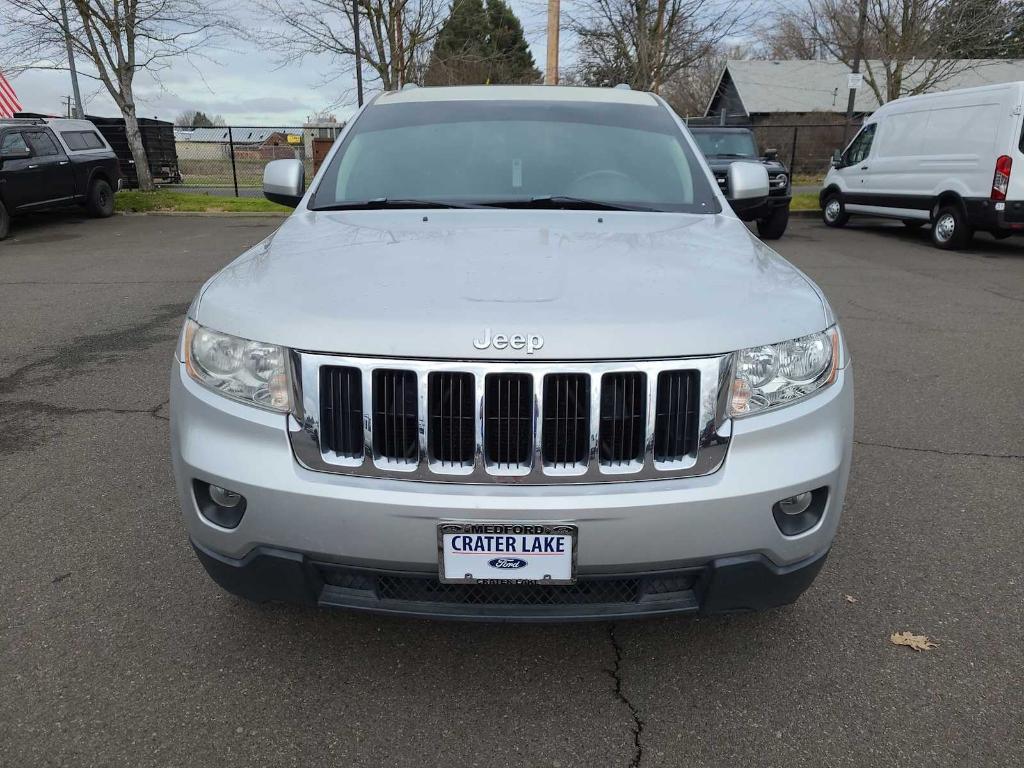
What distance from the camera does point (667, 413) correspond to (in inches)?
73.2

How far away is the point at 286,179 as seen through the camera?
3.48 metres

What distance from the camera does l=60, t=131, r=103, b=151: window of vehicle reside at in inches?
541

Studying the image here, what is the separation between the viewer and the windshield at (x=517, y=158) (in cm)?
306

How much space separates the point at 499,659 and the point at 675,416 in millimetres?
1001

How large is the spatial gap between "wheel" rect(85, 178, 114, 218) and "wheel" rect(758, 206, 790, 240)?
1251 cm

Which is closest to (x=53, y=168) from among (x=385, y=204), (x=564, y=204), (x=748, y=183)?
(x=385, y=204)

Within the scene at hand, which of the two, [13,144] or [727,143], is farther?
[727,143]

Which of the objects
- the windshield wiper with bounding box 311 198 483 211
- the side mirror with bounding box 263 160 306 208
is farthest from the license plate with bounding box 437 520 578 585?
the side mirror with bounding box 263 160 306 208

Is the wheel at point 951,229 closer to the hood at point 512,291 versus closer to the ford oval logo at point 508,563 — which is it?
the hood at point 512,291

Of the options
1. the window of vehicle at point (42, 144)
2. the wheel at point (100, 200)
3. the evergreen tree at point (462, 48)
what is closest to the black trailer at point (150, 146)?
the wheel at point (100, 200)

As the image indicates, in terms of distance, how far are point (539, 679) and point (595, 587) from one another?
0.49 meters

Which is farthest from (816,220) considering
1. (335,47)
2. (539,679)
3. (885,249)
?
(539,679)

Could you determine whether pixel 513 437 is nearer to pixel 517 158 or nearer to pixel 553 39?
pixel 517 158

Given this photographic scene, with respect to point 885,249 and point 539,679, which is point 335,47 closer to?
point 885,249
